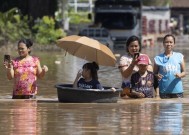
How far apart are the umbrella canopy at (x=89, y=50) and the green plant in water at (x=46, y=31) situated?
32.3 m

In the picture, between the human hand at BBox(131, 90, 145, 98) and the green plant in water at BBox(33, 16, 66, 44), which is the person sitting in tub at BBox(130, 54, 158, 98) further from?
the green plant in water at BBox(33, 16, 66, 44)

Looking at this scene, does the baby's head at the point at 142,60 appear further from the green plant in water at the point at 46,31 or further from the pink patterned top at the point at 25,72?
the green plant in water at the point at 46,31

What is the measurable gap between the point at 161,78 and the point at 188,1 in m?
95.8

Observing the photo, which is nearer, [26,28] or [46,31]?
[26,28]

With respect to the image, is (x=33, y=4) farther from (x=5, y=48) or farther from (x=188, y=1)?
(x=188, y=1)

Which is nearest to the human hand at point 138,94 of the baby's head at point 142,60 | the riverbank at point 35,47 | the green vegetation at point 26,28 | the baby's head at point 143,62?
the baby's head at point 143,62

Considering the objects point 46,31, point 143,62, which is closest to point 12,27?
point 46,31

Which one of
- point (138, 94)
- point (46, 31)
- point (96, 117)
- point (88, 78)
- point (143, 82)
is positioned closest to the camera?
point (96, 117)

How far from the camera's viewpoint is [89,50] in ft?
50.1

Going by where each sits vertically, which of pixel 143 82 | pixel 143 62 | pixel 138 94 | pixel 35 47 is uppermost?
pixel 35 47

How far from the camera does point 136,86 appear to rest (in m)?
14.8

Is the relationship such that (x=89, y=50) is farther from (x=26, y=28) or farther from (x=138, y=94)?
(x=26, y=28)

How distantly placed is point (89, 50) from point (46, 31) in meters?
33.4

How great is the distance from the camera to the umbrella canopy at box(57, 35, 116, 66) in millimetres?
15078
